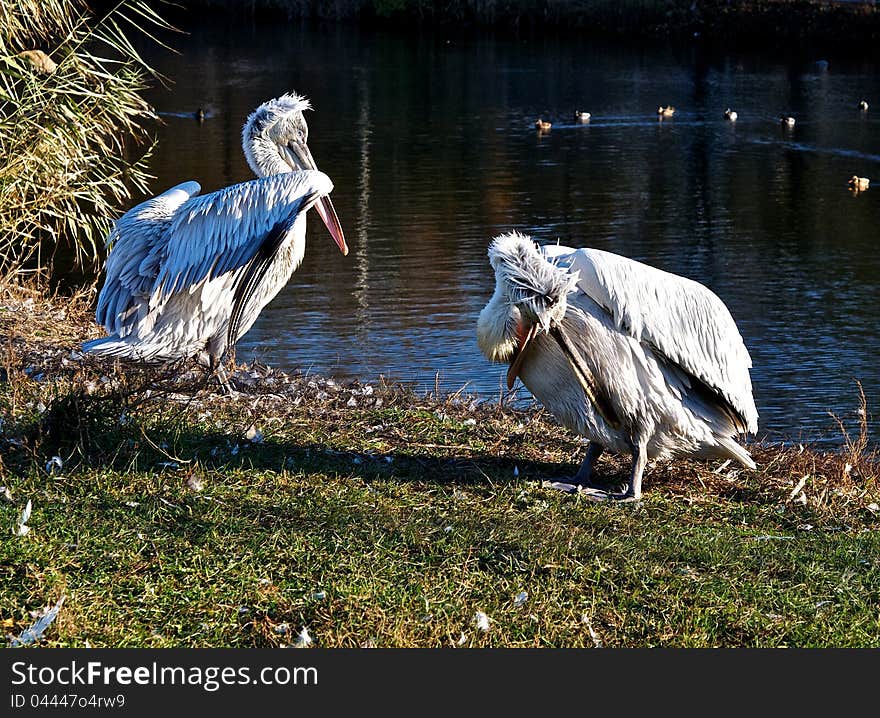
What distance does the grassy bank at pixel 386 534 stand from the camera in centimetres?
365

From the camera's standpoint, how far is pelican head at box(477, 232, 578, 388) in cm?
470

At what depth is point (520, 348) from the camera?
4.83 meters

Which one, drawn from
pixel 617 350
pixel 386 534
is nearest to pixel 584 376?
pixel 617 350

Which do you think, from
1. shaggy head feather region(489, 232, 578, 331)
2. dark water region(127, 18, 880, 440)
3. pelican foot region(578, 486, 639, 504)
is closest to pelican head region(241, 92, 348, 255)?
dark water region(127, 18, 880, 440)

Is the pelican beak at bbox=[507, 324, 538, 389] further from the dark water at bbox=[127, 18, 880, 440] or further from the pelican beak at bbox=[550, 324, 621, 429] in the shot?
the dark water at bbox=[127, 18, 880, 440]

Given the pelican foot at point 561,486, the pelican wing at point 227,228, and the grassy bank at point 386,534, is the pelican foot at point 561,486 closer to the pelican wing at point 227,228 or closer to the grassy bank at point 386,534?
the grassy bank at point 386,534

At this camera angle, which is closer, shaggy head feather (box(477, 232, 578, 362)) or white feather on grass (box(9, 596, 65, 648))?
white feather on grass (box(9, 596, 65, 648))

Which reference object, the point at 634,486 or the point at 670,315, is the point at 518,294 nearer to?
the point at 670,315

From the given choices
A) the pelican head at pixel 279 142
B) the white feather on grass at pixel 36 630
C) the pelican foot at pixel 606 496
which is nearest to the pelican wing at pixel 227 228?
the pelican head at pixel 279 142

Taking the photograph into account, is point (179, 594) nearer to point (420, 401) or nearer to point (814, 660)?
point (814, 660)

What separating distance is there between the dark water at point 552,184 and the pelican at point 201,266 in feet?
7.02

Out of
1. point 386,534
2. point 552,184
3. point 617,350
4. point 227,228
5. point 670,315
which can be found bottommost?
point 386,534

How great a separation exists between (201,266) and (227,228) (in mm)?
232

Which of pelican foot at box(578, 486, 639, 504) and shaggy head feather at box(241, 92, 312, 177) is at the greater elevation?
shaggy head feather at box(241, 92, 312, 177)
